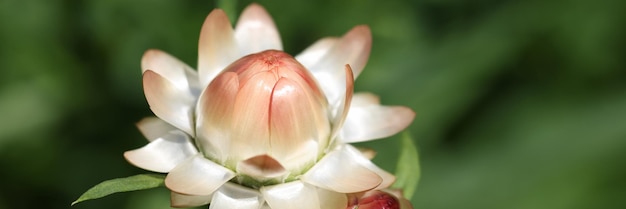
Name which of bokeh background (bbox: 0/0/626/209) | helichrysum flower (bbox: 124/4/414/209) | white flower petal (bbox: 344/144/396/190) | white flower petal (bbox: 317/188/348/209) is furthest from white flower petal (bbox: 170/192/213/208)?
bokeh background (bbox: 0/0/626/209)

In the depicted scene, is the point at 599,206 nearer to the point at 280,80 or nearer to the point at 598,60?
the point at 598,60

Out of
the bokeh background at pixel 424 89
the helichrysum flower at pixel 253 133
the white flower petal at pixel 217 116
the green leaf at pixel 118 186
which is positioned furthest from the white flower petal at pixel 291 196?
the bokeh background at pixel 424 89

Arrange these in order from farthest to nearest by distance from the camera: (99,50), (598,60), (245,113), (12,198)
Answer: (598,60) → (99,50) → (12,198) → (245,113)

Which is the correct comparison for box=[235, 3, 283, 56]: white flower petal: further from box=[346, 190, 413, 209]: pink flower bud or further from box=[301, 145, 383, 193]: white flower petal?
box=[346, 190, 413, 209]: pink flower bud

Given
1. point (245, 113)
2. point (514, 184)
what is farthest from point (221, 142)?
point (514, 184)

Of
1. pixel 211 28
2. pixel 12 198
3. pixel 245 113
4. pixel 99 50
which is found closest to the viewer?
pixel 245 113

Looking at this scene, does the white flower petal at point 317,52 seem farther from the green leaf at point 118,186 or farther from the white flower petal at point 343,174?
the green leaf at point 118,186

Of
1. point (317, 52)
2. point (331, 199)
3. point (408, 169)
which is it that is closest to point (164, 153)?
point (331, 199)
